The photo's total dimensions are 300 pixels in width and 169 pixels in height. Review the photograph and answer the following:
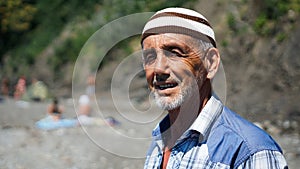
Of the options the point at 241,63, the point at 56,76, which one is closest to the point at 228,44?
the point at 241,63

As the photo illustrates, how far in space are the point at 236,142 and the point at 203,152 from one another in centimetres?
14

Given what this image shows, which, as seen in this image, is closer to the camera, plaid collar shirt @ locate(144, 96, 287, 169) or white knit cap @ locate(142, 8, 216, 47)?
plaid collar shirt @ locate(144, 96, 287, 169)

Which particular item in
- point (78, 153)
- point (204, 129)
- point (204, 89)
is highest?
point (78, 153)

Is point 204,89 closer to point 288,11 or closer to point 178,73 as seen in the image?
point 178,73

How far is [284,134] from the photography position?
49.1 ft

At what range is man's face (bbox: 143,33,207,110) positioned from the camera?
2.13 meters

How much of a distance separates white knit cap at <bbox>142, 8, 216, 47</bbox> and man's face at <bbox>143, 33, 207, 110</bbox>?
0.07 ft

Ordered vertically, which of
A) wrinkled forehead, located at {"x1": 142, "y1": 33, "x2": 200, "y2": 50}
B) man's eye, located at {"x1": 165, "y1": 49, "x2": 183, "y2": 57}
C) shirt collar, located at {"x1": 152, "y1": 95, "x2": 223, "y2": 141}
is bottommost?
shirt collar, located at {"x1": 152, "y1": 95, "x2": 223, "y2": 141}

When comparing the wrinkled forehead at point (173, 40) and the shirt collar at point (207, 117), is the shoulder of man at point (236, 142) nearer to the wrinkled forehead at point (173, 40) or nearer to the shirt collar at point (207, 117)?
the shirt collar at point (207, 117)

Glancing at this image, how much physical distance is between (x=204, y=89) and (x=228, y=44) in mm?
18498

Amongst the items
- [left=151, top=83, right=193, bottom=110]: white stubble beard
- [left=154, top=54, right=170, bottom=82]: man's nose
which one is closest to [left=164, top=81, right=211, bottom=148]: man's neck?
[left=151, top=83, right=193, bottom=110]: white stubble beard

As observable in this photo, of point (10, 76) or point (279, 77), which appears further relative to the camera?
point (10, 76)

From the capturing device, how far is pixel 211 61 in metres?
2.22

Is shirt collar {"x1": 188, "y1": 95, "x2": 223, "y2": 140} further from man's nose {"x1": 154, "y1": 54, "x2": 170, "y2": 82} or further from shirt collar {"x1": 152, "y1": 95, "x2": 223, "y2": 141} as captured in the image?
man's nose {"x1": 154, "y1": 54, "x2": 170, "y2": 82}
